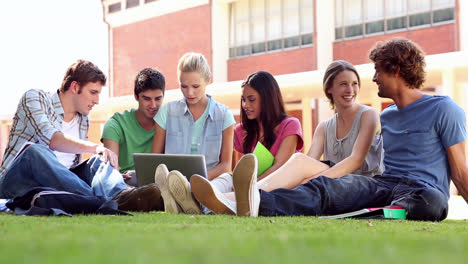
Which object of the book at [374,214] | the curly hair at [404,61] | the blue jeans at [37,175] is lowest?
the book at [374,214]

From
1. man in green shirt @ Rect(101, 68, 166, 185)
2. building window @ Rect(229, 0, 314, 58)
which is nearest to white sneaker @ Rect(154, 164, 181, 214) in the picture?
man in green shirt @ Rect(101, 68, 166, 185)

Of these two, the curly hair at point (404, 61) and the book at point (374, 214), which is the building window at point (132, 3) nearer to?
the curly hair at point (404, 61)

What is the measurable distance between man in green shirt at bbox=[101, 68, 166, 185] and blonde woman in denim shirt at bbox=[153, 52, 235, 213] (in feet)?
0.50

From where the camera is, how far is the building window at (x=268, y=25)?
21188 millimetres

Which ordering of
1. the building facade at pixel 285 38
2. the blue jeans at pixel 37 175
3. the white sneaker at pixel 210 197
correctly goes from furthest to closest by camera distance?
the building facade at pixel 285 38 → the blue jeans at pixel 37 175 → the white sneaker at pixel 210 197

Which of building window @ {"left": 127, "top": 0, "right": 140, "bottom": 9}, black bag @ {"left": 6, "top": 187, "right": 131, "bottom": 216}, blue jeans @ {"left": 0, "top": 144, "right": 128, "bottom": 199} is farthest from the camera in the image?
building window @ {"left": 127, "top": 0, "right": 140, "bottom": 9}

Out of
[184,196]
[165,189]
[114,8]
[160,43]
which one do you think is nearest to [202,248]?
[184,196]

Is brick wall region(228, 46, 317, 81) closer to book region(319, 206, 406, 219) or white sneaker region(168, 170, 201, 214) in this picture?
white sneaker region(168, 170, 201, 214)

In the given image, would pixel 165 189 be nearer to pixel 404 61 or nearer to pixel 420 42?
pixel 404 61

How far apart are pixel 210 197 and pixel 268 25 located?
18.8m

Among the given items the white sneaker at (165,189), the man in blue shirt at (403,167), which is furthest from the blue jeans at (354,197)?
the white sneaker at (165,189)

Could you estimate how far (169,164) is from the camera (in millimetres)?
4789

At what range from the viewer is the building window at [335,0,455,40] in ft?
57.9

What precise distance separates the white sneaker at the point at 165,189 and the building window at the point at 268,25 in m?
17.0
